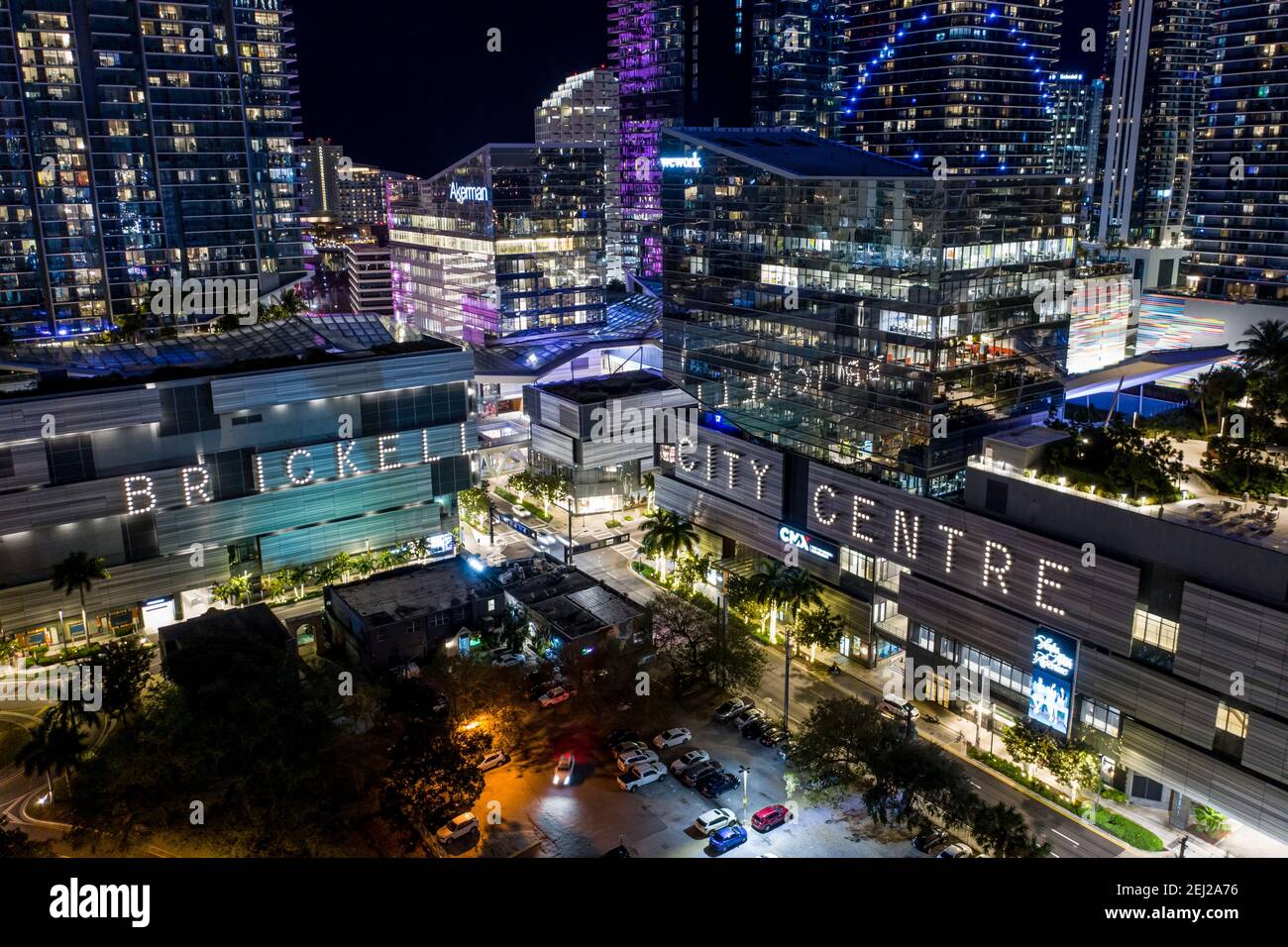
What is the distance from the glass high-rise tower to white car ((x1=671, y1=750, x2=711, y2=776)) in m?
93.2

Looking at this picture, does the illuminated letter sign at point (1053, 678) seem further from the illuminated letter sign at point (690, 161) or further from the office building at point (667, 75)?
the office building at point (667, 75)

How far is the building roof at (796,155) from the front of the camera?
59.5 m

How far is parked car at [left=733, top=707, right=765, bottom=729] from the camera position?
52594 mm

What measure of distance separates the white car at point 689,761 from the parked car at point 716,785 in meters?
1.38

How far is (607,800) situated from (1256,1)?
4522 inches

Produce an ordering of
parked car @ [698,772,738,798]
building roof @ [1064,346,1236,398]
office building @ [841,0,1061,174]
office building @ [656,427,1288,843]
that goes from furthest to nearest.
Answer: office building @ [841,0,1061,174]
building roof @ [1064,346,1236,398]
parked car @ [698,772,738,798]
office building @ [656,427,1288,843]

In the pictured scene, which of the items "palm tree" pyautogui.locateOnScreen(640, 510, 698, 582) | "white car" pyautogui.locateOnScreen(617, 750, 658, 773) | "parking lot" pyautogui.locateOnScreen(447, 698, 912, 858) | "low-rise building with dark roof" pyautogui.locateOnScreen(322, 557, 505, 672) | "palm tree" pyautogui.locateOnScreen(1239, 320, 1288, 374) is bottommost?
"parking lot" pyautogui.locateOnScreen(447, 698, 912, 858)

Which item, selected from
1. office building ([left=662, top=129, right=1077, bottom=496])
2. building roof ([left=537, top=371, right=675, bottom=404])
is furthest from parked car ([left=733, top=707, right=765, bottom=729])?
building roof ([left=537, top=371, right=675, bottom=404])

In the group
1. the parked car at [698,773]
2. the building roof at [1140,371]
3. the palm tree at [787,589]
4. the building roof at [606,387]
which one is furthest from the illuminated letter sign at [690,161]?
the parked car at [698,773]

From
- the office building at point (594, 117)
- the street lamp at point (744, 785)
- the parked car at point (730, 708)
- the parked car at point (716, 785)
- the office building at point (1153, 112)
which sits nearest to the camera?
the street lamp at point (744, 785)

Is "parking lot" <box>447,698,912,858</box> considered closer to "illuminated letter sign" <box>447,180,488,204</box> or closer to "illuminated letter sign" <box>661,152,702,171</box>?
"illuminated letter sign" <box>661,152,702,171</box>

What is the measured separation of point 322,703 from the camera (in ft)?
140

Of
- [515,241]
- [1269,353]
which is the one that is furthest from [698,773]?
[515,241]
